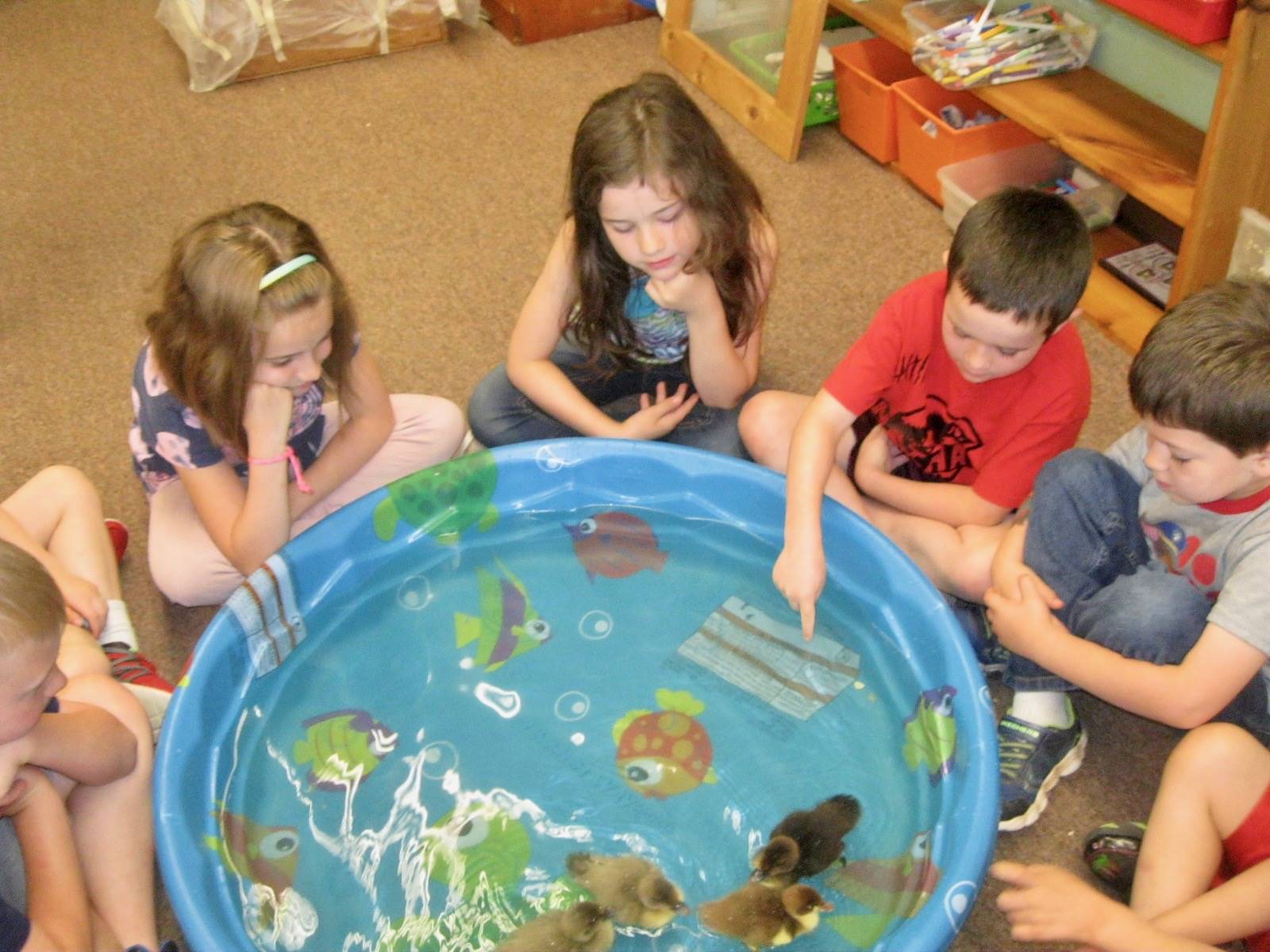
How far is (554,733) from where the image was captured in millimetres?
1227

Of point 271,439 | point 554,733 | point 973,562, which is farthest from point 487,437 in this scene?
point 973,562

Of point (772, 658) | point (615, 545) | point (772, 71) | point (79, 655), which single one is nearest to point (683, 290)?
point (615, 545)

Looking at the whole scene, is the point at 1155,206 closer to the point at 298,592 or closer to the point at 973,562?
the point at 973,562

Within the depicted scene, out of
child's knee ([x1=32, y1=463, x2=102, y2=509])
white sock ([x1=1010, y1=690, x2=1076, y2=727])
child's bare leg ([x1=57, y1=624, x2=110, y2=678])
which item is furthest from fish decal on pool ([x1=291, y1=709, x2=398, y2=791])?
white sock ([x1=1010, y1=690, x2=1076, y2=727])

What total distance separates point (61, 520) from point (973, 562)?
3.48ft

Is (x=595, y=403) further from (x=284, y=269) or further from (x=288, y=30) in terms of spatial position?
(x=288, y=30)

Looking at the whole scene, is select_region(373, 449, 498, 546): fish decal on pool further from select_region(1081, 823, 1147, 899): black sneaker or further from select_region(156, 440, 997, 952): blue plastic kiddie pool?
select_region(1081, 823, 1147, 899): black sneaker

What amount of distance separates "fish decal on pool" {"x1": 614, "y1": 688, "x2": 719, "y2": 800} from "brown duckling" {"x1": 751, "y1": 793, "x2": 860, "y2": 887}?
97 millimetres

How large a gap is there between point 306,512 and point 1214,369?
3.34ft

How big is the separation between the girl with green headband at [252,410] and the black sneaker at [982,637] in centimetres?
70

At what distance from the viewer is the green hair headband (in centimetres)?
117

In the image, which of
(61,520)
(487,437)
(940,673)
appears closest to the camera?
(940,673)

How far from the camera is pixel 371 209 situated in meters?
2.16

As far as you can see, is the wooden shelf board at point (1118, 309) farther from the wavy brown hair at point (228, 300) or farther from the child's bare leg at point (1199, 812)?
the wavy brown hair at point (228, 300)
